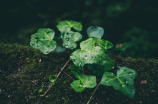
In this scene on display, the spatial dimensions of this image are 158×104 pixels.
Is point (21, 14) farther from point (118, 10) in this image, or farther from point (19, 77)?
point (19, 77)

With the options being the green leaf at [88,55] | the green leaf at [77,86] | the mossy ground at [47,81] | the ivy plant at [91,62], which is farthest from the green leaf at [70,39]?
the green leaf at [77,86]

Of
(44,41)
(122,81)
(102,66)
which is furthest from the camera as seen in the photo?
(44,41)

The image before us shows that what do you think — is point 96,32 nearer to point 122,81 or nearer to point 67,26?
point 67,26

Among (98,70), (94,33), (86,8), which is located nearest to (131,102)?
(98,70)

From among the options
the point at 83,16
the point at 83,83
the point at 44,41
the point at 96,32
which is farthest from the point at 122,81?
the point at 83,16

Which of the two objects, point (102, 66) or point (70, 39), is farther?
point (70, 39)

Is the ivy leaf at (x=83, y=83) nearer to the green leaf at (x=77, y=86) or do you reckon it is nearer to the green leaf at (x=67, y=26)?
the green leaf at (x=77, y=86)

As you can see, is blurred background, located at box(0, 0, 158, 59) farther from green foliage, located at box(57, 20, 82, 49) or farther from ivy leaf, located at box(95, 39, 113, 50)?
ivy leaf, located at box(95, 39, 113, 50)
